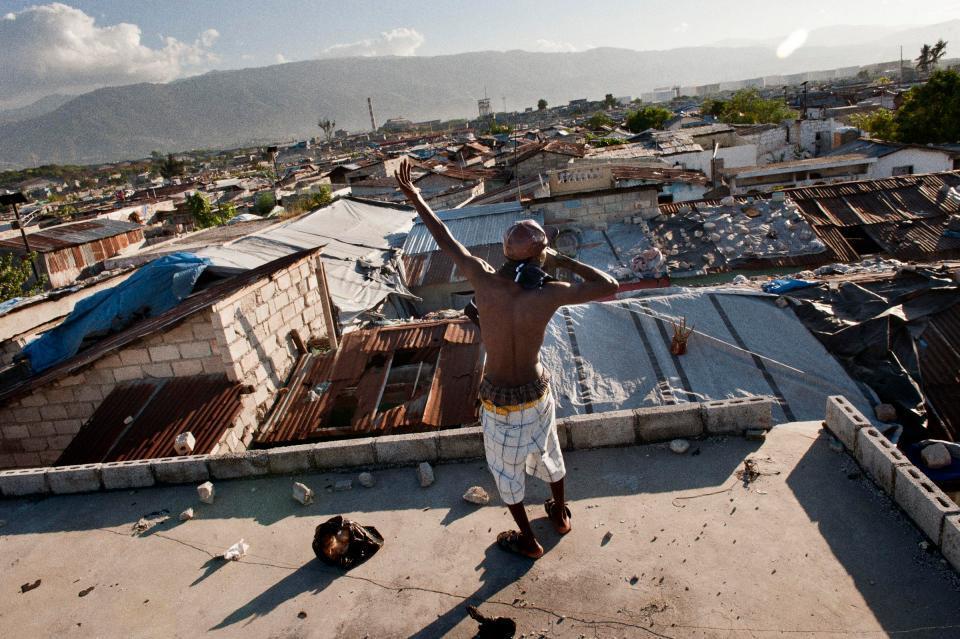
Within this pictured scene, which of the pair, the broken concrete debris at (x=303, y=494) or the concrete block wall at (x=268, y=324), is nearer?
the broken concrete debris at (x=303, y=494)

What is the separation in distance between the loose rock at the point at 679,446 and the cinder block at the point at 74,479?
4740mm

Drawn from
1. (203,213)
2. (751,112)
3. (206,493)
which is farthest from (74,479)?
(751,112)

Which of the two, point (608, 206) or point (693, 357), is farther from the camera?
point (608, 206)

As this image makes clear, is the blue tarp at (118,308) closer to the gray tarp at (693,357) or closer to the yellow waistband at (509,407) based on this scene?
the gray tarp at (693,357)

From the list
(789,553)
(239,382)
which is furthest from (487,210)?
(789,553)

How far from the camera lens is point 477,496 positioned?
4.38 metres

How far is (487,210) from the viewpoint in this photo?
1703 centimetres

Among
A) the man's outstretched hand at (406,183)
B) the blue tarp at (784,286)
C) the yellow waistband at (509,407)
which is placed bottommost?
the blue tarp at (784,286)

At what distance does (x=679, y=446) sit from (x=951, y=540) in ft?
5.71

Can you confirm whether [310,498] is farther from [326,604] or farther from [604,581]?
[604,581]

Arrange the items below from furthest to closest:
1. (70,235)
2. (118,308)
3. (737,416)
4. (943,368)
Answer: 1. (70,235)
2. (118,308)
3. (943,368)
4. (737,416)

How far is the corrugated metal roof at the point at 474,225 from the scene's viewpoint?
1554cm

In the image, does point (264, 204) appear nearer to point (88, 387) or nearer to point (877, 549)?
point (88, 387)

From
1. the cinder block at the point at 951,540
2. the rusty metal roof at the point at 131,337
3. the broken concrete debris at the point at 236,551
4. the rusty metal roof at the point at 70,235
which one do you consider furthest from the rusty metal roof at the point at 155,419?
the rusty metal roof at the point at 70,235
